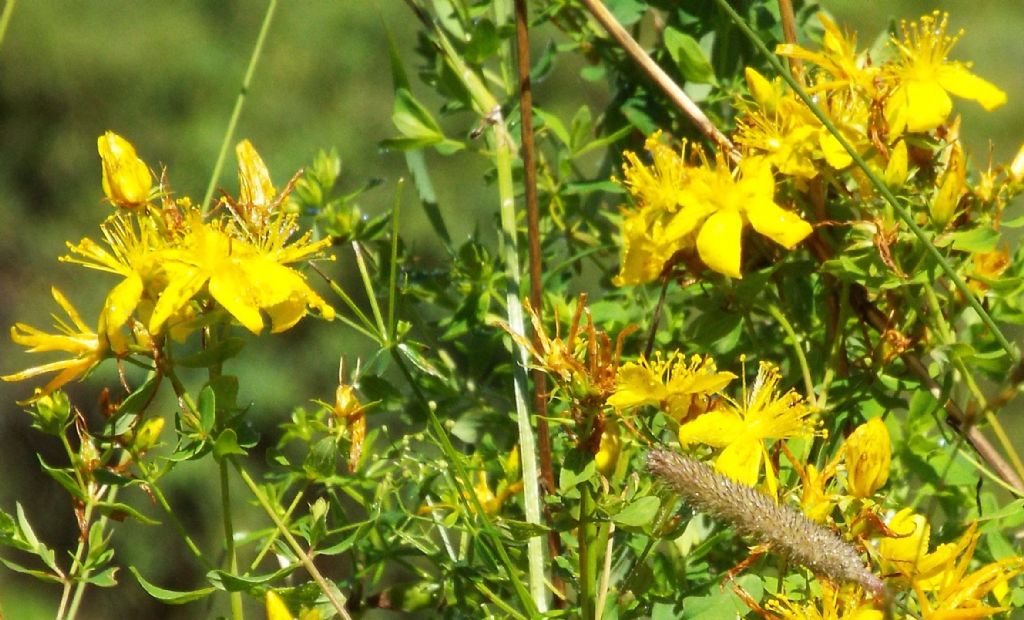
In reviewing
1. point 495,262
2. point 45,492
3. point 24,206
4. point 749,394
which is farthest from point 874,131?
point 24,206

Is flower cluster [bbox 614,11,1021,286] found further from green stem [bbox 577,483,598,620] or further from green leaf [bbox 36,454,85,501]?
green leaf [bbox 36,454,85,501]

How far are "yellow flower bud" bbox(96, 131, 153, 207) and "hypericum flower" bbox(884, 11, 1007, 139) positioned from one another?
0.45m

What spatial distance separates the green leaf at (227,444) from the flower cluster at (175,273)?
6cm

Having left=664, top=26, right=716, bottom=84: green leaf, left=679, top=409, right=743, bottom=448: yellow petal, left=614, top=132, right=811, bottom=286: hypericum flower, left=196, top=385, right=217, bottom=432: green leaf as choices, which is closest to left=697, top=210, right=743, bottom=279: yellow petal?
left=614, top=132, right=811, bottom=286: hypericum flower

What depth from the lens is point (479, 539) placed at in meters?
0.73

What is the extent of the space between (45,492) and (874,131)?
9.17 feet

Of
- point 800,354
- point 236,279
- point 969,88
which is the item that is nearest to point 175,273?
point 236,279

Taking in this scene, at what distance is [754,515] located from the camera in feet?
1.78

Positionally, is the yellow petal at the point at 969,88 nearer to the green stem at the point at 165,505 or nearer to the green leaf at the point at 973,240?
the green leaf at the point at 973,240

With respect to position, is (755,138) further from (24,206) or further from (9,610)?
(24,206)

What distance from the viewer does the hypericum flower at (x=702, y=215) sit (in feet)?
2.45

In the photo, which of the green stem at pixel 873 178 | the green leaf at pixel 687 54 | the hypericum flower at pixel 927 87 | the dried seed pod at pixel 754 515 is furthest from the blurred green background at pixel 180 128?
the dried seed pod at pixel 754 515

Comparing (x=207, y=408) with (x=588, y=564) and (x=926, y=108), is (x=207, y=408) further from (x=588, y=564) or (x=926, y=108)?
(x=926, y=108)

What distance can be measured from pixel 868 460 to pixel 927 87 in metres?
0.26
